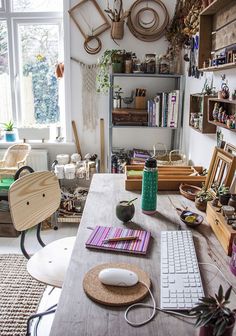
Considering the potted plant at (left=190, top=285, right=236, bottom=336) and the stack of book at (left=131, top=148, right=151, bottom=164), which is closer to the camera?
the potted plant at (left=190, top=285, right=236, bottom=336)

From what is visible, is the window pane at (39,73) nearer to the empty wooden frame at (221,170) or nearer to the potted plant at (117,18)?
the potted plant at (117,18)

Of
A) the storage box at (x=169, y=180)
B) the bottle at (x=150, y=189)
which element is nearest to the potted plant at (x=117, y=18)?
the storage box at (x=169, y=180)

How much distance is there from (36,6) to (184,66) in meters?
1.58

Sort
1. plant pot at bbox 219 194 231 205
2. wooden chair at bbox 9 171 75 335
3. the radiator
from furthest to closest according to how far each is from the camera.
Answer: the radiator
wooden chair at bbox 9 171 75 335
plant pot at bbox 219 194 231 205

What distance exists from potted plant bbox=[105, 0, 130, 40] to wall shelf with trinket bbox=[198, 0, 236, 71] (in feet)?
3.80

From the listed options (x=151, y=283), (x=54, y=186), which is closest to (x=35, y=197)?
(x=54, y=186)

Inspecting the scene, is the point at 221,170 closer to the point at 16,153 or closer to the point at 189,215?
the point at 189,215

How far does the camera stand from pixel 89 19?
3.19 m

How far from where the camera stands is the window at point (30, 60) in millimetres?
3322

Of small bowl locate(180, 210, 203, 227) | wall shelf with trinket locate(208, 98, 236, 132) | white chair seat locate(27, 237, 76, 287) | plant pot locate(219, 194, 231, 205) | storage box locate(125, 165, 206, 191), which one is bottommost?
white chair seat locate(27, 237, 76, 287)

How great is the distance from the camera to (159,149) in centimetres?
343

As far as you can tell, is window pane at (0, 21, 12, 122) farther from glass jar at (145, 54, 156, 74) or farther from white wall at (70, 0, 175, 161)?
glass jar at (145, 54, 156, 74)

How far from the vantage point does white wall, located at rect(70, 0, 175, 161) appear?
3.21 meters

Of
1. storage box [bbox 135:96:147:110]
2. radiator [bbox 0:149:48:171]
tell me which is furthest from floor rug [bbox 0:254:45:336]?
storage box [bbox 135:96:147:110]
